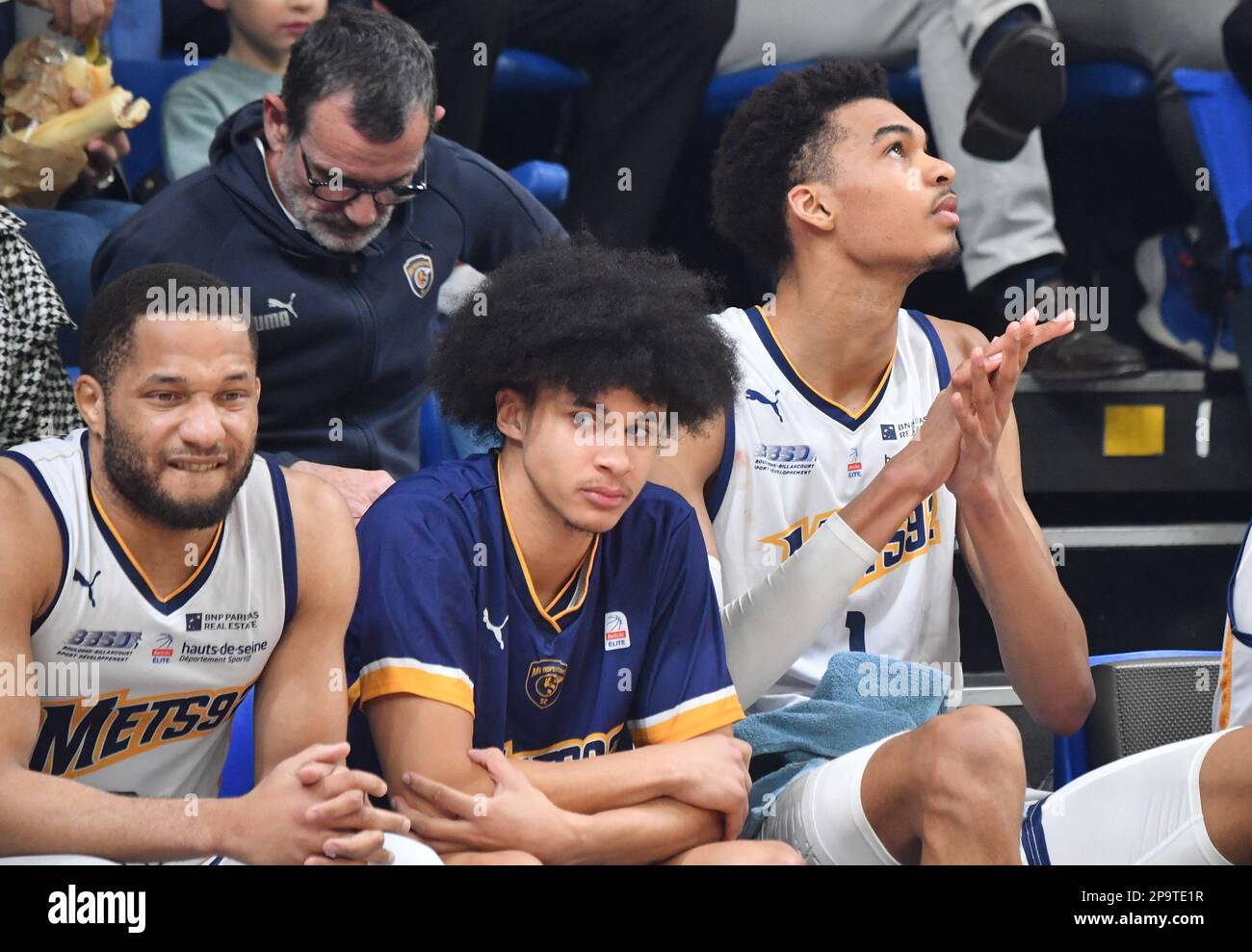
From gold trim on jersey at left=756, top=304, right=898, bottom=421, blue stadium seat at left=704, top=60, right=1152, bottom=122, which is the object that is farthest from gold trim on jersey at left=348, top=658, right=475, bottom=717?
blue stadium seat at left=704, top=60, right=1152, bottom=122

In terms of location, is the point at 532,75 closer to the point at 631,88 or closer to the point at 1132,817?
the point at 631,88

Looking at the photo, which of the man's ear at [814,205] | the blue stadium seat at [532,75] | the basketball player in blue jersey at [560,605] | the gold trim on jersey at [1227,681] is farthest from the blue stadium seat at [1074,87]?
the gold trim on jersey at [1227,681]

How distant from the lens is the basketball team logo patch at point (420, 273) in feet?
8.77

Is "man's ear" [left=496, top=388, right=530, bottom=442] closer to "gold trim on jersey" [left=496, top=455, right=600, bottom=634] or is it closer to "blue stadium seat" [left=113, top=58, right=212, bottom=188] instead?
"gold trim on jersey" [left=496, top=455, right=600, bottom=634]

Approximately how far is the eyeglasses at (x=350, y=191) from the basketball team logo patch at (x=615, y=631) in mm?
865

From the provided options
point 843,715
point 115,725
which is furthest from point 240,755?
point 843,715

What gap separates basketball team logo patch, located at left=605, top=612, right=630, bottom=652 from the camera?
1.97 meters

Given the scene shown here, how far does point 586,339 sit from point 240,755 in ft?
2.12
